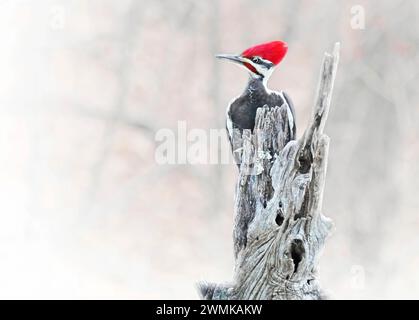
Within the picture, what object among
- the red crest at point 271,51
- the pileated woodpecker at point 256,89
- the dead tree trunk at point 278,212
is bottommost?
the dead tree trunk at point 278,212

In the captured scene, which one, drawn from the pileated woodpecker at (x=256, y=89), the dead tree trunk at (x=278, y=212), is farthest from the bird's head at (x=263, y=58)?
the dead tree trunk at (x=278, y=212)

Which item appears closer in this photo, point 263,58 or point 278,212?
point 278,212

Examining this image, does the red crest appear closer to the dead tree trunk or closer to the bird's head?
the bird's head

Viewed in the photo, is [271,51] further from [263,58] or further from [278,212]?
[278,212]

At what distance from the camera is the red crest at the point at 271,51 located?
5.84 feet

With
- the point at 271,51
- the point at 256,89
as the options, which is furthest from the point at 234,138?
the point at 271,51

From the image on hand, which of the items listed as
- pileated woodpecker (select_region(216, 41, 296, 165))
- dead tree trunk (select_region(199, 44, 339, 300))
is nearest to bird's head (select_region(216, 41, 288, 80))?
pileated woodpecker (select_region(216, 41, 296, 165))

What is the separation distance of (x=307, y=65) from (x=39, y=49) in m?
1.62

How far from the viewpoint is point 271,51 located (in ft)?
5.85

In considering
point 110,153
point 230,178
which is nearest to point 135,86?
point 110,153

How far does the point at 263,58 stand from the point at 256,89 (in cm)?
8

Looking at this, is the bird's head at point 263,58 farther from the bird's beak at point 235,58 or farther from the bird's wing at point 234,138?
the bird's wing at point 234,138

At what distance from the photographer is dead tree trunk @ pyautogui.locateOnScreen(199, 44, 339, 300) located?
1.62 m

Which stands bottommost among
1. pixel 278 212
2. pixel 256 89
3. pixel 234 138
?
pixel 278 212
